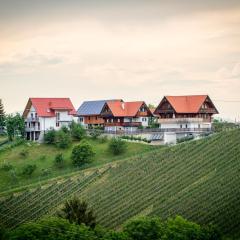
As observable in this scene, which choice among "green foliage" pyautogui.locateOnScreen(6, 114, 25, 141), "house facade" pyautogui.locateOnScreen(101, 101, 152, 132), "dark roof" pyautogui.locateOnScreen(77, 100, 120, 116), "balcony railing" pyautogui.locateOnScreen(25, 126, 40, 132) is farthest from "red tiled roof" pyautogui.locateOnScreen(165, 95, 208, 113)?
"green foliage" pyautogui.locateOnScreen(6, 114, 25, 141)

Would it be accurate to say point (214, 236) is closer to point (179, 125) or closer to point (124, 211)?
point (124, 211)

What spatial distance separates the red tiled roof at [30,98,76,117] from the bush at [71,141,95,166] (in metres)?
18.9

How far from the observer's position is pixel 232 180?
70.2 metres

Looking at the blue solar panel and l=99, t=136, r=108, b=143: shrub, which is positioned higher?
the blue solar panel

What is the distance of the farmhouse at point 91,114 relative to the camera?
112 m

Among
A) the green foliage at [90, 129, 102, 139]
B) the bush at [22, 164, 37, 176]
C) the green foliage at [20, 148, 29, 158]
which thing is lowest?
the bush at [22, 164, 37, 176]

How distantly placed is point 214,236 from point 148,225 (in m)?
5.01

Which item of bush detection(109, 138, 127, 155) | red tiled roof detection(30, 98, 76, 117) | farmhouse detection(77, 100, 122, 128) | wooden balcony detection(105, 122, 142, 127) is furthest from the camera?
farmhouse detection(77, 100, 122, 128)

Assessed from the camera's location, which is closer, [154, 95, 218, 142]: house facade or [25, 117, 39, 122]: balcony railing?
[154, 95, 218, 142]: house facade

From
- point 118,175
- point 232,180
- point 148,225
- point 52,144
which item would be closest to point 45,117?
point 52,144

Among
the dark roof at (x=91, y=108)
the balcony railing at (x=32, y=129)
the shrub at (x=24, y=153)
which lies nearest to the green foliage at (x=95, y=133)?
the dark roof at (x=91, y=108)

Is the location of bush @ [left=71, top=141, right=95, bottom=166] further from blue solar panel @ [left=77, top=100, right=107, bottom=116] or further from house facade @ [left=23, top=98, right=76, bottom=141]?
blue solar panel @ [left=77, top=100, right=107, bottom=116]

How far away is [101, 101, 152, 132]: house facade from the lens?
109m

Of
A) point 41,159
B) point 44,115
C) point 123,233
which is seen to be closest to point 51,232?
point 123,233
